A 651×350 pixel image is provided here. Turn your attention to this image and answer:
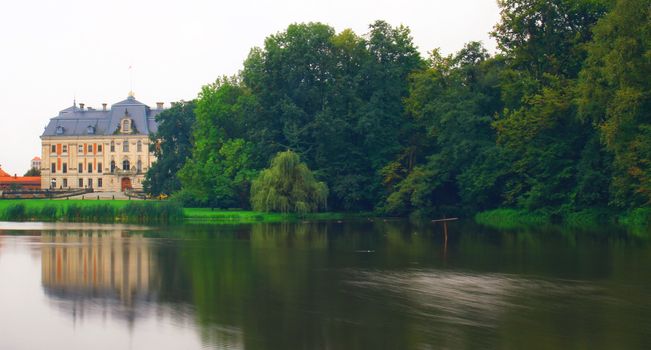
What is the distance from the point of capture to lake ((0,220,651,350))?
38.9ft

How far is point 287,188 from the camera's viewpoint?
161ft

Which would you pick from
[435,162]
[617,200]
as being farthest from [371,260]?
[435,162]

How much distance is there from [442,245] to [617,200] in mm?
16769

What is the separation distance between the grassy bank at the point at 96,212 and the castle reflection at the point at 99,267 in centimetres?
1426

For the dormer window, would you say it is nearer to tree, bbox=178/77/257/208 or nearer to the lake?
tree, bbox=178/77/257/208

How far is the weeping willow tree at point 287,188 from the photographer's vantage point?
159ft

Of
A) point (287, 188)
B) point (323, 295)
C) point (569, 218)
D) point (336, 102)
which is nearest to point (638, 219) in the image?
point (569, 218)

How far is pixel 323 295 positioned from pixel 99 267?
7.70 m

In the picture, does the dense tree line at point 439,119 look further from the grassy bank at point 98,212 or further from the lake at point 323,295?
the lake at point 323,295

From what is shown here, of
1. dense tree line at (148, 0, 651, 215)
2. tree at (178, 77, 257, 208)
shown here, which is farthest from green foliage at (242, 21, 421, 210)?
tree at (178, 77, 257, 208)

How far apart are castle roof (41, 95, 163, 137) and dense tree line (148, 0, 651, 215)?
46375 millimetres

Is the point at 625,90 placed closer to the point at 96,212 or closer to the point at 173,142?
the point at 96,212

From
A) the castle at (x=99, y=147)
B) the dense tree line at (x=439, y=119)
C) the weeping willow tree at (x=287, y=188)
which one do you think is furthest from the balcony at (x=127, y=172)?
the weeping willow tree at (x=287, y=188)

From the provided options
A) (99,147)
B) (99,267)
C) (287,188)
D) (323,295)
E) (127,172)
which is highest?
(99,147)
